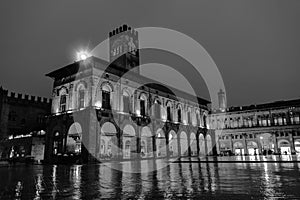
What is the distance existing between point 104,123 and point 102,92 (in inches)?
145

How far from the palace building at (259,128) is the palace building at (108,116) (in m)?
21.8

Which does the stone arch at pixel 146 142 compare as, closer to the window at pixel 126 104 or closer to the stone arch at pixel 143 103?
the stone arch at pixel 143 103

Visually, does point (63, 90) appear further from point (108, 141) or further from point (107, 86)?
point (108, 141)

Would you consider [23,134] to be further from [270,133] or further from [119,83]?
[270,133]

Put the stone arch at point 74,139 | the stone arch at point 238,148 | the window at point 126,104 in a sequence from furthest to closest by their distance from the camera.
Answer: the stone arch at point 238,148 < the window at point 126,104 < the stone arch at point 74,139

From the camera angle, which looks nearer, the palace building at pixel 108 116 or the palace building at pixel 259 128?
the palace building at pixel 108 116

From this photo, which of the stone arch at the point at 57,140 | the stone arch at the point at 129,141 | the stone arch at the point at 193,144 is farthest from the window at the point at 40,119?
the stone arch at the point at 193,144

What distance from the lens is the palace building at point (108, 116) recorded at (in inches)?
1033

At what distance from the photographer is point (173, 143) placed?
39719mm

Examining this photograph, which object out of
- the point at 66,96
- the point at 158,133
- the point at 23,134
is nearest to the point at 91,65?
the point at 66,96

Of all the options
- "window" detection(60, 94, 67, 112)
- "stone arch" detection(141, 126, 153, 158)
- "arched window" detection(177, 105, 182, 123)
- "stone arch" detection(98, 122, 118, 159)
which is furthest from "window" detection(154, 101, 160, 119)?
"window" detection(60, 94, 67, 112)

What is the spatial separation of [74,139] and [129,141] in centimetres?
747

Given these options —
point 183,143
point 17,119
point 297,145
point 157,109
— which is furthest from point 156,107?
point 297,145

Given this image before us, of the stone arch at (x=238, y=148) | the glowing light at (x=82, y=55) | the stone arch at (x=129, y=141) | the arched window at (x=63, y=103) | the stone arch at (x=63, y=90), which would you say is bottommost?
the stone arch at (x=238, y=148)
